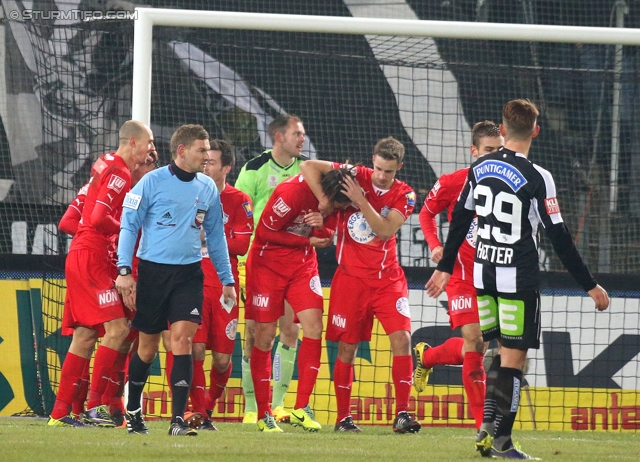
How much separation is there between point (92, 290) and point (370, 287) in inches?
75.5

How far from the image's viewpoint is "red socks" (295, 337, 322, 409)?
7201 millimetres

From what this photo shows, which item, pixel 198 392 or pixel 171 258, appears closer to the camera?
pixel 171 258

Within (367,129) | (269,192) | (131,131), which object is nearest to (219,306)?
(131,131)

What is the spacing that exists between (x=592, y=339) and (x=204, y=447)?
486 cm

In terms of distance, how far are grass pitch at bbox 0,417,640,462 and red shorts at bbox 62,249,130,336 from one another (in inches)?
30.8

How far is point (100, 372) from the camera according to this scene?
22.5ft

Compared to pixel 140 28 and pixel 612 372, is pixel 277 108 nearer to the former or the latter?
pixel 140 28

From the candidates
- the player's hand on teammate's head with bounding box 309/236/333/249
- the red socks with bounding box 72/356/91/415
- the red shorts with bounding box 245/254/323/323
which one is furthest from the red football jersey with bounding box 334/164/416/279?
the red socks with bounding box 72/356/91/415

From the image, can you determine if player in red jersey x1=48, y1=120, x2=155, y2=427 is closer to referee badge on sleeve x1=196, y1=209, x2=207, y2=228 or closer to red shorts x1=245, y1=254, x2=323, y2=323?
referee badge on sleeve x1=196, y1=209, x2=207, y2=228

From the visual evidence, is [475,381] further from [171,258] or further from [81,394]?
[81,394]

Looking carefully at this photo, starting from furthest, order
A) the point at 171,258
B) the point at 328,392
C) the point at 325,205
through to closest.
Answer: the point at 328,392 < the point at 325,205 < the point at 171,258

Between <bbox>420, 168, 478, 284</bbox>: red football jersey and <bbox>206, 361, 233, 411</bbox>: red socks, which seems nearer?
<bbox>420, 168, 478, 284</bbox>: red football jersey

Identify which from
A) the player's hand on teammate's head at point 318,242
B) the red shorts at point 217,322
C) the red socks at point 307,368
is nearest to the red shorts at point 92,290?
the red shorts at point 217,322

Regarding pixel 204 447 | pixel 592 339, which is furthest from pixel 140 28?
pixel 592 339
